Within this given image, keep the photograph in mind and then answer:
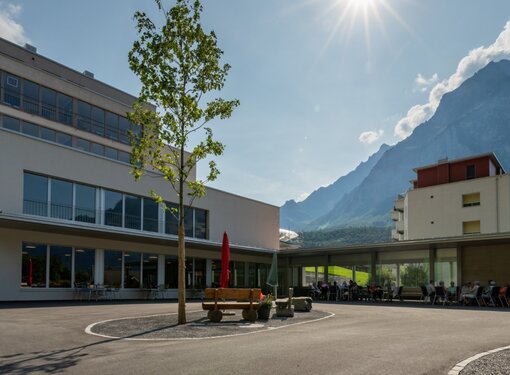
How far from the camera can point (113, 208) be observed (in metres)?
27.6

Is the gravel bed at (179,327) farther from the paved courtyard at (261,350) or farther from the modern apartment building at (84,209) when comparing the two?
the modern apartment building at (84,209)

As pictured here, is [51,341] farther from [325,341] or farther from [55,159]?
[55,159]

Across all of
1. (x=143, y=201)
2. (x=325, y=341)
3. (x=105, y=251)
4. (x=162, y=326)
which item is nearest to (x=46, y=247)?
(x=105, y=251)

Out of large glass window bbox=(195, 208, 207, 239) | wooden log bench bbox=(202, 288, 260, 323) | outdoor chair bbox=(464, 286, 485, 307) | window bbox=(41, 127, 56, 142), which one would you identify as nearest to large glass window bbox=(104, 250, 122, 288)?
large glass window bbox=(195, 208, 207, 239)

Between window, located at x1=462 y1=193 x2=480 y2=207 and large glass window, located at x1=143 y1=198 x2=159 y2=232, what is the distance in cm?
2704

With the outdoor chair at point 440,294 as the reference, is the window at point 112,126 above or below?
above

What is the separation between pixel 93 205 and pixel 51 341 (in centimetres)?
1754

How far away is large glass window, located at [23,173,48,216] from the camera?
23.1 metres

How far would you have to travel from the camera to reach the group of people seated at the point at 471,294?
22406mm

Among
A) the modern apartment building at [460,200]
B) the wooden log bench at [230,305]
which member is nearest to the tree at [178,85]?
the wooden log bench at [230,305]

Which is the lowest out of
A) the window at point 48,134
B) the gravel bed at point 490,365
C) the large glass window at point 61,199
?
the gravel bed at point 490,365

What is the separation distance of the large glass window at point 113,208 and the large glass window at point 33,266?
4.11 meters

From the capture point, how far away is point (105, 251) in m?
26.4

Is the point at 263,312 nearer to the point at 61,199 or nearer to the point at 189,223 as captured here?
the point at 61,199
